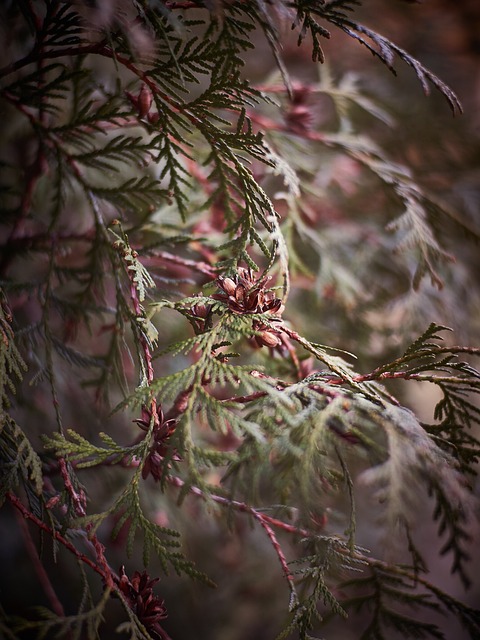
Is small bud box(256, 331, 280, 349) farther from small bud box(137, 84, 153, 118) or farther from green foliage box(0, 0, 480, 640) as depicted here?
small bud box(137, 84, 153, 118)

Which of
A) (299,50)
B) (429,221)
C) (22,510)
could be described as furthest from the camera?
(299,50)

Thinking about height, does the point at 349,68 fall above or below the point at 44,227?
above

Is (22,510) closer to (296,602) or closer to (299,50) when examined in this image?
(296,602)

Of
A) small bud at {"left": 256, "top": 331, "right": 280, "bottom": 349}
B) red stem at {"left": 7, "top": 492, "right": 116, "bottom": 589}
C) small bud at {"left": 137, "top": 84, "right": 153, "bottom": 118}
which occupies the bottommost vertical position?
red stem at {"left": 7, "top": 492, "right": 116, "bottom": 589}

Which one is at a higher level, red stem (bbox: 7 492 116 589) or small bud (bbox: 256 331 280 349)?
small bud (bbox: 256 331 280 349)

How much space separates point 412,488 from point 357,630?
73.7 inches

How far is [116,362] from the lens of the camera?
2.95 ft

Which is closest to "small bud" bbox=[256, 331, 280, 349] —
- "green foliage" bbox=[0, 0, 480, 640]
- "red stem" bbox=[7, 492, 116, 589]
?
"green foliage" bbox=[0, 0, 480, 640]

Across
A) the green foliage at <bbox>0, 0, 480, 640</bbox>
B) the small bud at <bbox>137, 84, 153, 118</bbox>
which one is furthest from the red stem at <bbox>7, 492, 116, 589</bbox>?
the small bud at <bbox>137, 84, 153, 118</bbox>

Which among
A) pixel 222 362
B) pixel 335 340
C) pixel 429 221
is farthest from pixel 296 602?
pixel 429 221

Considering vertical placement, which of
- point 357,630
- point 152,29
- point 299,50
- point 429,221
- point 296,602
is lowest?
point 357,630

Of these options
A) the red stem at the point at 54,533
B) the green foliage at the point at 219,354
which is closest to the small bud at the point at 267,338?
the green foliage at the point at 219,354

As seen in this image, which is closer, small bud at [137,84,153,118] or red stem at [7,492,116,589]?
red stem at [7,492,116,589]

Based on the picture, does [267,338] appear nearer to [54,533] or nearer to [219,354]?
[219,354]
